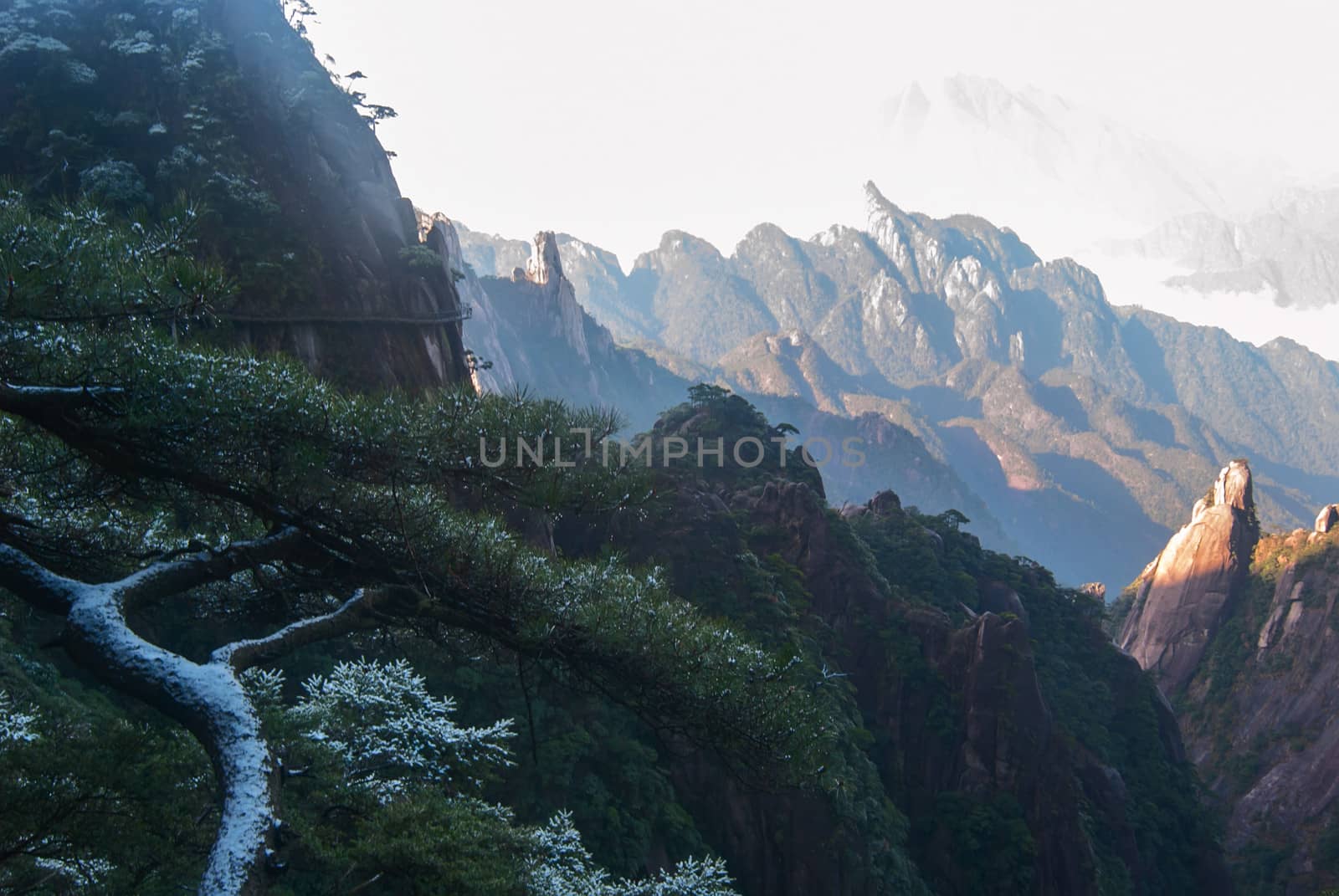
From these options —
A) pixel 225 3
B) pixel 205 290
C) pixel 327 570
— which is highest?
pixel 225 3

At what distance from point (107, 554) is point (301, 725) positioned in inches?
145

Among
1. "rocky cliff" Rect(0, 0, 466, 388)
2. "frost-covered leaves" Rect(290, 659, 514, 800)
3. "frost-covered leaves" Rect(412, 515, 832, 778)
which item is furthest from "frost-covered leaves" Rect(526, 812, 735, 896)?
"rocky cliff" Rect(0, 0, 466, 388)

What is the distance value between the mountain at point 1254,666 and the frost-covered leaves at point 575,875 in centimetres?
2999

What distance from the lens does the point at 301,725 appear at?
905cm

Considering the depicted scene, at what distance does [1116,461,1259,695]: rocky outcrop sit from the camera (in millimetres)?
46219

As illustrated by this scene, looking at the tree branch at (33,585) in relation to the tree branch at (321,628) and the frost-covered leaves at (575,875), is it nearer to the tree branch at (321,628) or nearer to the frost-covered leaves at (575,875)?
the tree branch at (321,628)

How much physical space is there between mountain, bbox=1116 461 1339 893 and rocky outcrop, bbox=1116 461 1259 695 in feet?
0.21

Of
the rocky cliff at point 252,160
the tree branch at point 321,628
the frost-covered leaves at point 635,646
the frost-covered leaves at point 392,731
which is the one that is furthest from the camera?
the rocky cliff at point 252,160

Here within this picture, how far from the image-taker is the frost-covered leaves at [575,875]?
8.95m

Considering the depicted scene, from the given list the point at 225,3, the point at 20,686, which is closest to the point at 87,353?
the point at 20,686

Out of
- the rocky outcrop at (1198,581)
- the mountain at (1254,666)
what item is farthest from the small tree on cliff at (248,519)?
the rocky outcrop at (1198,581)

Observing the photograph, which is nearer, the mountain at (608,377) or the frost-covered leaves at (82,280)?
the frost-covered leaves at (82,280)

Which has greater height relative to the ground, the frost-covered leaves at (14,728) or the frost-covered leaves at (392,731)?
the frost-covered leaves at (14,728)

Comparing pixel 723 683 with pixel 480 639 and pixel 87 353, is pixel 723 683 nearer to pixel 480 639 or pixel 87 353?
pixel 480 639
